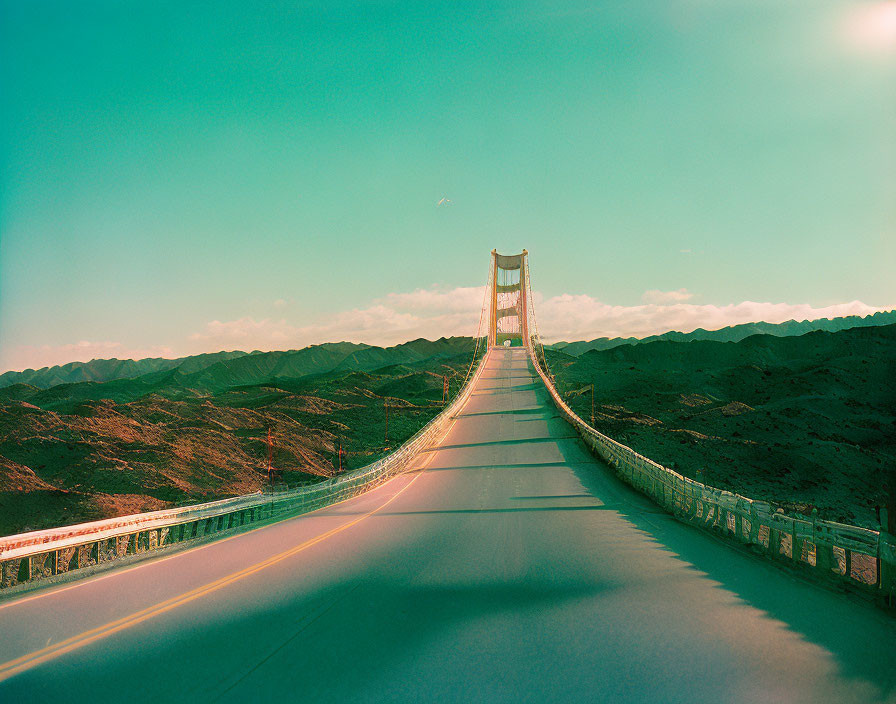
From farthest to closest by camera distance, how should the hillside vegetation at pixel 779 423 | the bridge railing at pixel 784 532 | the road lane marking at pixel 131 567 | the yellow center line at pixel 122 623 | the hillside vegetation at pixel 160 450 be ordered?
the hillside vegetation at pixel 779 423 → the hillside vegetation at pixel 160 450 → the road lane marking at pixel 131 567 → the bridge railing at pixel 784 532 → the yellow center line at pixel 122 623

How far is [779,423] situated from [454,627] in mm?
54102

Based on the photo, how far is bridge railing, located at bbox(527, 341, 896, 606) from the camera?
7.05 meters

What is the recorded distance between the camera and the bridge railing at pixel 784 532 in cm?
705

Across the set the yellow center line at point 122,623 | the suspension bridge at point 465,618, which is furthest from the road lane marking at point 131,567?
the yellow center line at point 122,623

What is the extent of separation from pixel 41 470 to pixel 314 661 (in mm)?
34716

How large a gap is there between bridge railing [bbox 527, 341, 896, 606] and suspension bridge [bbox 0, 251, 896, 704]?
0.21 feet

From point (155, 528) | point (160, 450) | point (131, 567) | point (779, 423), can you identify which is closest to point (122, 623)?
point (131, 567)

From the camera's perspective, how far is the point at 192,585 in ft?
28.4

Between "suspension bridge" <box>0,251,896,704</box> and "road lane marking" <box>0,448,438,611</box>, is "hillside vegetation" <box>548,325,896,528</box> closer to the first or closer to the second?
"suspension bridge" <box>0,251,896,704</box>

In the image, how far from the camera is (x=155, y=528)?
1277 cm

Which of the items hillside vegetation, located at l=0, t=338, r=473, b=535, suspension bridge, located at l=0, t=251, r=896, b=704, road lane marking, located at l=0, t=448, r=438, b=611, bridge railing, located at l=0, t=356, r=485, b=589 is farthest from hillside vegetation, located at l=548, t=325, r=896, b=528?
hillside vegetation, located at l=0, t=338, r=473, b=535

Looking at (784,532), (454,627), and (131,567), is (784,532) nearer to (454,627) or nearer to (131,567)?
(454,627)

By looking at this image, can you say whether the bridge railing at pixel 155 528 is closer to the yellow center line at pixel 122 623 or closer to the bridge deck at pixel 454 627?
the bridge deck at pixel 454 627

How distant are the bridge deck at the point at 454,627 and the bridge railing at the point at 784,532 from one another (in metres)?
0.46
